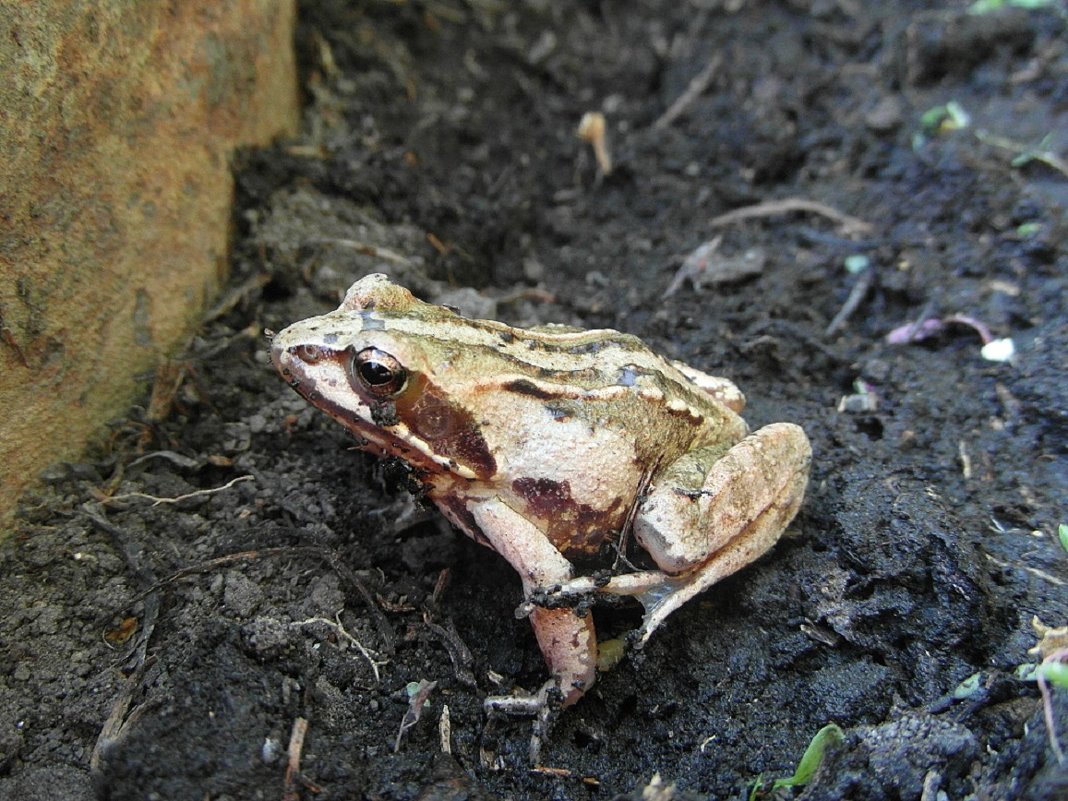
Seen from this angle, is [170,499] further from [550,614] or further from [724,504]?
[724,504]

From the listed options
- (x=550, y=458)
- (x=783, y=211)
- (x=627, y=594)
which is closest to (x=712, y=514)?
(x=627, y=594)

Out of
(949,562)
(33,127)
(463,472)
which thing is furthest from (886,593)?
(33,127)

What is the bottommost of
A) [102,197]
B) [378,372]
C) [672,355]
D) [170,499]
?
[170,499]

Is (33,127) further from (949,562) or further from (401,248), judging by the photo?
(949,562)

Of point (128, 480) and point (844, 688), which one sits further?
point (128, 480)

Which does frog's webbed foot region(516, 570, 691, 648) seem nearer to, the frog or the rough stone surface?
the frog

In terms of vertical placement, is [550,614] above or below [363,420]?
below
